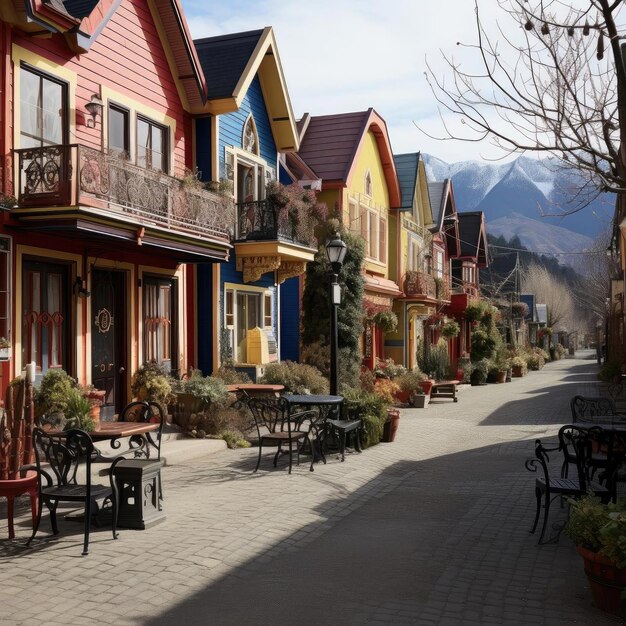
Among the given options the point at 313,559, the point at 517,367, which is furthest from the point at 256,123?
the point at 517,367

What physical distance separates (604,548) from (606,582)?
9.9 inches

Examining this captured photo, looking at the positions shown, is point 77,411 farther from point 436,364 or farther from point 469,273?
point 469,273

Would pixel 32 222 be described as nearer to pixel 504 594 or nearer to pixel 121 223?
pixel 121 223

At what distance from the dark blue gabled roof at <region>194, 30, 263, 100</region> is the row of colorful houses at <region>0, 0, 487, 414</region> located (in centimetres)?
5

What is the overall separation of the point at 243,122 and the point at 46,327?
796 cm

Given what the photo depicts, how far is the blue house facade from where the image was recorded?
1689 cm

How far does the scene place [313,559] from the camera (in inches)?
274

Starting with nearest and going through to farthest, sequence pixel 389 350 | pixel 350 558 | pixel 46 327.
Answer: pixel 350 558 < pixel 46 327 < pixel 389 350

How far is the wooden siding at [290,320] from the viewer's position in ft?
71.7

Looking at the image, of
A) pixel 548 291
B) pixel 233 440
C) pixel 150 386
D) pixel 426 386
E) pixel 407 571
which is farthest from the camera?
pixel 548 291

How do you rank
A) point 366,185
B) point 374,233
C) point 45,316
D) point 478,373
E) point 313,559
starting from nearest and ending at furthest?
point 313,559 → point 45,316 → point 366,185 → point 374,233 → point 478,373

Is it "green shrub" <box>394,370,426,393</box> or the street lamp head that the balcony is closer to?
"green shrub" <box>394,370,426,393</box>

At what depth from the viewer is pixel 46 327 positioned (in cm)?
1246

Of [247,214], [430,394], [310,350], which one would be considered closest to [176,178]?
[247,214]
